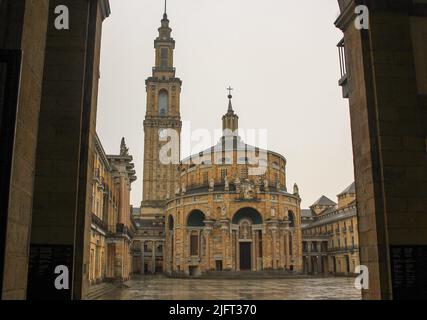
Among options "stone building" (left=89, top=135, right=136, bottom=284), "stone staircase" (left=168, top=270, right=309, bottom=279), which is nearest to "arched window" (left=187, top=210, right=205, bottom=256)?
"stone staircase" (left=168, top=270, right=309, bottom=279)

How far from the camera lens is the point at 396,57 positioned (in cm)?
1001

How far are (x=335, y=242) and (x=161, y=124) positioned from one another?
147 feet

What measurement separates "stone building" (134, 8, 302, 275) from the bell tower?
843 centimetres

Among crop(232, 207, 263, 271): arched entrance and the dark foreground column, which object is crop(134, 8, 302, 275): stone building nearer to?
crop(232, 207, 263, 271): arched entrance

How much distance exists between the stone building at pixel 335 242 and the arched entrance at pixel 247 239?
16.7 m

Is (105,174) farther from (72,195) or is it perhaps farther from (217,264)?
(217,264)

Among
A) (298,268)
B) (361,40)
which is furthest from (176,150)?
(361,40)

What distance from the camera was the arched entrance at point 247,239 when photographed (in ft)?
224

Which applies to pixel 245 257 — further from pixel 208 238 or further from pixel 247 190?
Answer: pixel 247 190

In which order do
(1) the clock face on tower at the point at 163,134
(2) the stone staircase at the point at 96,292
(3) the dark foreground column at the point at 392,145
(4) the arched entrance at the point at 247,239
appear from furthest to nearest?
(1) the clock face on tower at the point at 163,134, (4) the arched entrance at the point at 247,239, (2) the stone staircase at the point at 96,292, (3) the dark foreground column at the point at 392,145

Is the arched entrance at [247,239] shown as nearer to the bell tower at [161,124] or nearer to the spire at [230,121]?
the spire at [230,121]

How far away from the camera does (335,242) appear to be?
8281 cm

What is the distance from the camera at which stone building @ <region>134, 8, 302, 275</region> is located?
68.4m

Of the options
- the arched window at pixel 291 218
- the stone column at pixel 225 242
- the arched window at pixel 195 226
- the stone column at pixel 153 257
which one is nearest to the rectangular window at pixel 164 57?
the stone column at pixel 153 257
